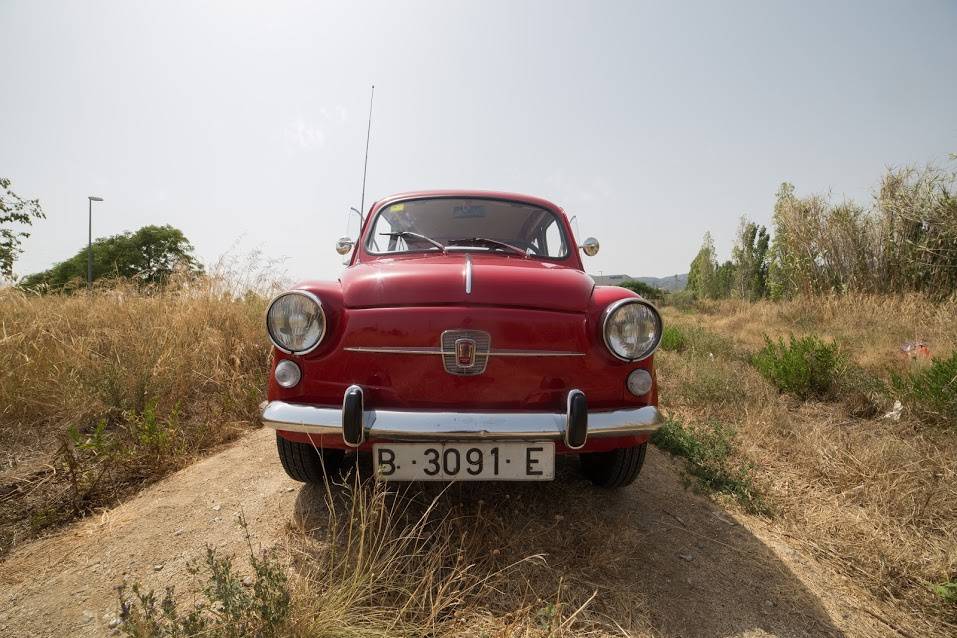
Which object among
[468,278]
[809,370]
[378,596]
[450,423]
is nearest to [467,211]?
[468,278]

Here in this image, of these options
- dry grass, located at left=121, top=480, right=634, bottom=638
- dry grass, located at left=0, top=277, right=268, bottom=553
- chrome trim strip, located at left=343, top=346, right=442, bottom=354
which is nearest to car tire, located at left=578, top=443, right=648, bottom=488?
dry grass, located at left=121, top=480, right=634, bottom=638

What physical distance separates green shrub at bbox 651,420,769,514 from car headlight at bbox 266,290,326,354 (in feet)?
7.44

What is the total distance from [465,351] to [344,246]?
1.54 metres

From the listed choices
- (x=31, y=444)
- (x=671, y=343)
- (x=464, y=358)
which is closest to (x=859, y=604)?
(x=464, y=358)

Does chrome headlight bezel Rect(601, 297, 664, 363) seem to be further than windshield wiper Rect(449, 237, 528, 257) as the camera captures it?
No

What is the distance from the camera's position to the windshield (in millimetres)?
2812

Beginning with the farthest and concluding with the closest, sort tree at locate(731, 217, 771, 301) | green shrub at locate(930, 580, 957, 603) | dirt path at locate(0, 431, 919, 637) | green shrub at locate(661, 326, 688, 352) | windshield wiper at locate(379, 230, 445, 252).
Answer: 1. tree at locate(731, 217, 771, 301)
2. green shrub at locate(661, 326, 688, 352)
3. windshield wiper at locate(379, 230, 445, 252)
4. green shrub at locate(930, 580, 957, 603)
5. dirt path at locate(0, 431, 919, 637)

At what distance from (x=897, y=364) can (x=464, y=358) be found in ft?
16.2

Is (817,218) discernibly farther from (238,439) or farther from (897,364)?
(238,439)

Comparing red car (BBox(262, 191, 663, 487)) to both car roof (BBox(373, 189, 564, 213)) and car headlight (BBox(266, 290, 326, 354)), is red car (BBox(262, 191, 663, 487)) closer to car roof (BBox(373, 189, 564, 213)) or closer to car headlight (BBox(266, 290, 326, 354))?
car headlight (BBox(266, 290, 326, 354))

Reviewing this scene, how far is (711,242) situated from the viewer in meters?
30.1

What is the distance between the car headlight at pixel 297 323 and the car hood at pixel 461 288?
136 mm

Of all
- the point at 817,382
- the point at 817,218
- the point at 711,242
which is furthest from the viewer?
the point at 711,242

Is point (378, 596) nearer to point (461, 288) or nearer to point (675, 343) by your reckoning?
point (461, 288)
